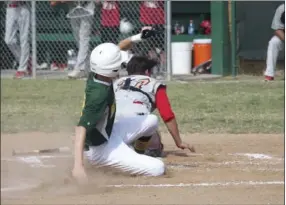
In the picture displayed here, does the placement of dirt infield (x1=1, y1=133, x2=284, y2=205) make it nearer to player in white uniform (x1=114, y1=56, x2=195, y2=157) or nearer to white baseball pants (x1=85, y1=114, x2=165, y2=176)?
white baseball pants (x1=85, y1=114, x2=165, y2=176)

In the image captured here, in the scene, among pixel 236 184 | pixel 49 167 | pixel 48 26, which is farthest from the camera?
pixel 48 26

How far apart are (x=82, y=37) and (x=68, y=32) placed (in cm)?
163

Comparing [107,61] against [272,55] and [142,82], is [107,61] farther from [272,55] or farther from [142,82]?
[272,55]

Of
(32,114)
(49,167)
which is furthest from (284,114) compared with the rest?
(49,167)

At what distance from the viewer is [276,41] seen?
14.1m

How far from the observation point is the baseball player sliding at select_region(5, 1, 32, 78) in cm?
1438

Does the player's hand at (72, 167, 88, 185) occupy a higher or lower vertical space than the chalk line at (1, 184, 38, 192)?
higher

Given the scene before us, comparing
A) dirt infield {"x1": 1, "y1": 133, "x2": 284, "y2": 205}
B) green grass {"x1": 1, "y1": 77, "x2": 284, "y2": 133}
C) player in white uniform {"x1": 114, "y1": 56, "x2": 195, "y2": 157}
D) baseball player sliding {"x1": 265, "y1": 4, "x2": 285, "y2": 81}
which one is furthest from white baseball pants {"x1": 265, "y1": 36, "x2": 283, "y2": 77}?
player in white uniform {"x1": 114, "y1": 56, "x2": 195, "y2": 157}

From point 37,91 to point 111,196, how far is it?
6754 mm

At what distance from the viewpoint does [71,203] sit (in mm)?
6008

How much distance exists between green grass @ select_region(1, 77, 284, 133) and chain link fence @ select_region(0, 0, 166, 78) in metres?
0.84

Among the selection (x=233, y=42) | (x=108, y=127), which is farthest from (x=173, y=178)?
(x=233, y=42)

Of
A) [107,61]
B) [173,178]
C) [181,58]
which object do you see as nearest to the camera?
[107,61]

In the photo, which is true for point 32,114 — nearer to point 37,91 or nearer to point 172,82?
point 37,91
